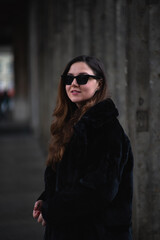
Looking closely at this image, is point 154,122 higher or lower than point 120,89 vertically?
lower

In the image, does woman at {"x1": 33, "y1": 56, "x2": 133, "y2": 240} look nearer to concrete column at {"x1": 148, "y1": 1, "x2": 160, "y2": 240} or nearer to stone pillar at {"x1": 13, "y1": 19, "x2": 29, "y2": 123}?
concrete column at {"x1": 148, "y1": 1, "x2": 160, "y2": 240}

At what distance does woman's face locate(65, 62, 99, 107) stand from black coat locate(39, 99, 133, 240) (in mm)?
133

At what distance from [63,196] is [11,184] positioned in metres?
5.64

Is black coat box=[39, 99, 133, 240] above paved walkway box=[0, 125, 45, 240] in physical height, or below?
above

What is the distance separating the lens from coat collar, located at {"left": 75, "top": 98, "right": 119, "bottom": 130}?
86.9 inches

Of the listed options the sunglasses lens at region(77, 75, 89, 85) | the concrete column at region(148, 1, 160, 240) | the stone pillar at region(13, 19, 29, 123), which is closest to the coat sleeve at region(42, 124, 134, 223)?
the sunglasses lens at region(77, 75, 89, 85)

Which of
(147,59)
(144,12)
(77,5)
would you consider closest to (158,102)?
(147,59)

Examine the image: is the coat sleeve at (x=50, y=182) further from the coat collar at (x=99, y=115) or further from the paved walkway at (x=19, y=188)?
the paved walkway at (x=19, y=188)

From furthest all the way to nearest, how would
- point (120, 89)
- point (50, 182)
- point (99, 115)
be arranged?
1. point (120, 89)
2. point (50, 182)
3. point (99, 115)

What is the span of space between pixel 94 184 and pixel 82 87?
0.51m

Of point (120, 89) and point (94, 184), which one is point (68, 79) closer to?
point (94, 184)

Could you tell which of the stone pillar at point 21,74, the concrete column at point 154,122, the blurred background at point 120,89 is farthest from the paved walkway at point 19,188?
the stone pillar at point 21,74

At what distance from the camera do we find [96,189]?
2129mm

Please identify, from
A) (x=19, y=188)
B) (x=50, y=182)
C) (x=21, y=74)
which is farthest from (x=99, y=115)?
(x=21, y=74)
